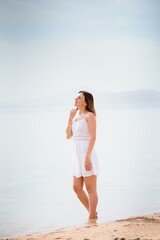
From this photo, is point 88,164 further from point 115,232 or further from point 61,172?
point 61,172

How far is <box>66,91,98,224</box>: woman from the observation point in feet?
12.6

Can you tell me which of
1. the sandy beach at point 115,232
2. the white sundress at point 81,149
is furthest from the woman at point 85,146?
the sandy beach at point 115,232

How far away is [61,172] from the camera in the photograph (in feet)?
22.9

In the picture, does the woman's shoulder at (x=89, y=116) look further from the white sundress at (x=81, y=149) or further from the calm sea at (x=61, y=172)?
the calm sea at (x=61, y=172)

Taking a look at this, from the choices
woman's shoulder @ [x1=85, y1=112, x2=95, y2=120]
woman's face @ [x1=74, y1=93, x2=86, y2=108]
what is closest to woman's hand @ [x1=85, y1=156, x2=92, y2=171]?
woman's shoulder @ [x1=85, y1=112, x2=95, y2=120]

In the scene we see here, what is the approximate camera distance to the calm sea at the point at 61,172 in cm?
522

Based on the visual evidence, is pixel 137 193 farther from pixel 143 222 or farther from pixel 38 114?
pixel 38 114

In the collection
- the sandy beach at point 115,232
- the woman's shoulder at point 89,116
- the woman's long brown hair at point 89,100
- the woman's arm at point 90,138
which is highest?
the woman's long brown hair at point 89,100

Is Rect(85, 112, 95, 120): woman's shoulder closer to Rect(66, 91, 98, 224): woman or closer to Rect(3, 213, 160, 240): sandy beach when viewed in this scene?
Rect(66, 91, 98, 224): woman

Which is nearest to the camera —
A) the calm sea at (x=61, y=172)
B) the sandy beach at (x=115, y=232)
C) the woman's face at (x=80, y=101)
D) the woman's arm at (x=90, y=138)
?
the sandy beach at (x=115, y=232)

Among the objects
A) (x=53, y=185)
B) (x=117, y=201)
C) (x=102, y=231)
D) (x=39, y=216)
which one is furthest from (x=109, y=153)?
(x=102, y=231)

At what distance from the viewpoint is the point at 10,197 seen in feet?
18.9

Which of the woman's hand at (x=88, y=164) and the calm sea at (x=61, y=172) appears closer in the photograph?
the woman's hand at (x=88, y=164)

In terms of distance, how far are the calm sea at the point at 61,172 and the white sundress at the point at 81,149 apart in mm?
1069
